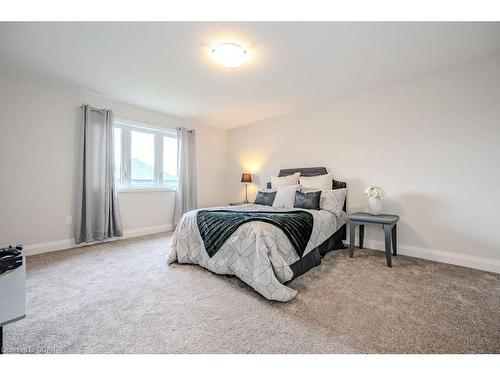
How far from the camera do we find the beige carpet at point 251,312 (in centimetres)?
123

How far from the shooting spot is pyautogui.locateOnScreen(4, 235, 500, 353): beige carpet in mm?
1226

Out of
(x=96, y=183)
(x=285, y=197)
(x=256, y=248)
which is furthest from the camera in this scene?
(x=96, y=183)

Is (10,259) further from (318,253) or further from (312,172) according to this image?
(312,172)

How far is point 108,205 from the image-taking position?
3.34 meters

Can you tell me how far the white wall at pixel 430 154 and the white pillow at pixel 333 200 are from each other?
1.27ft

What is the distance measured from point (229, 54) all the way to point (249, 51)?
21 cm

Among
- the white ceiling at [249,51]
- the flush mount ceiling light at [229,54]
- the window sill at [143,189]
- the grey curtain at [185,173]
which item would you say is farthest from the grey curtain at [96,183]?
the flush mount ceiling light at [229,54]

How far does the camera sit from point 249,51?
7.13 ft

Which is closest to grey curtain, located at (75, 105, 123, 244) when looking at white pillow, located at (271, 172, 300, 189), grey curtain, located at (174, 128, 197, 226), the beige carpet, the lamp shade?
the beige carpet

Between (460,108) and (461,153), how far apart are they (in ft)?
1.70

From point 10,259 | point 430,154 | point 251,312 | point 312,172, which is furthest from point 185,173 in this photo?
point 430,154

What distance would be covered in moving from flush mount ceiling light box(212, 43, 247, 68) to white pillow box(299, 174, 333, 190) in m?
1.96
